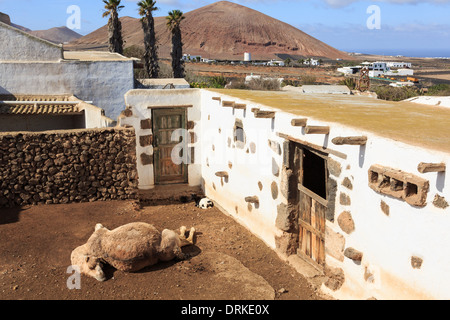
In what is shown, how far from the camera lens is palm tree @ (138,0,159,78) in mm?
30188

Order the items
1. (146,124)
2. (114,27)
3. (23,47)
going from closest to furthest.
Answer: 1. (146,124)
2. (23,47)
3. (114,27)

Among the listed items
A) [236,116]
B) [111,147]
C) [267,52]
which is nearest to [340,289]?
[236,116]

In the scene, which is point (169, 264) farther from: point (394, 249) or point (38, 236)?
point (394, 249)

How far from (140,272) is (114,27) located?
2421 centimetres

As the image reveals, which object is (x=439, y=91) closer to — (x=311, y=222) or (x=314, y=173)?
(x=314, y=173)

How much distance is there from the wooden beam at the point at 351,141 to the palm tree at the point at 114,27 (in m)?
25.1

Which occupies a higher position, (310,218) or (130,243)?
(310,218)

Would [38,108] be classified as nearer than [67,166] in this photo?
No

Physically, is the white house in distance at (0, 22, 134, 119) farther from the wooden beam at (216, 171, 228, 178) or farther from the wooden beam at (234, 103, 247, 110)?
the wooden beam at (234, 103, 247, 110)

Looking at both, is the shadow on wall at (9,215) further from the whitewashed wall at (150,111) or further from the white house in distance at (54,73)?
the white house in distance at (54,73)

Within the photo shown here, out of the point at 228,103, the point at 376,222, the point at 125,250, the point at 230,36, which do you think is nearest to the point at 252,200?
the point at 228,103

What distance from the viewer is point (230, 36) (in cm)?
11644

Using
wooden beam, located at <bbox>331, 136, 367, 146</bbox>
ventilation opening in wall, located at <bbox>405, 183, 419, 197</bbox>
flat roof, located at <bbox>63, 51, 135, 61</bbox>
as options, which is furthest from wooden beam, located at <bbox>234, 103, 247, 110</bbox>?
flat roof, located at <bbox>63, 51, 135, 61</bbox>

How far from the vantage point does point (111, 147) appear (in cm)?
1024
